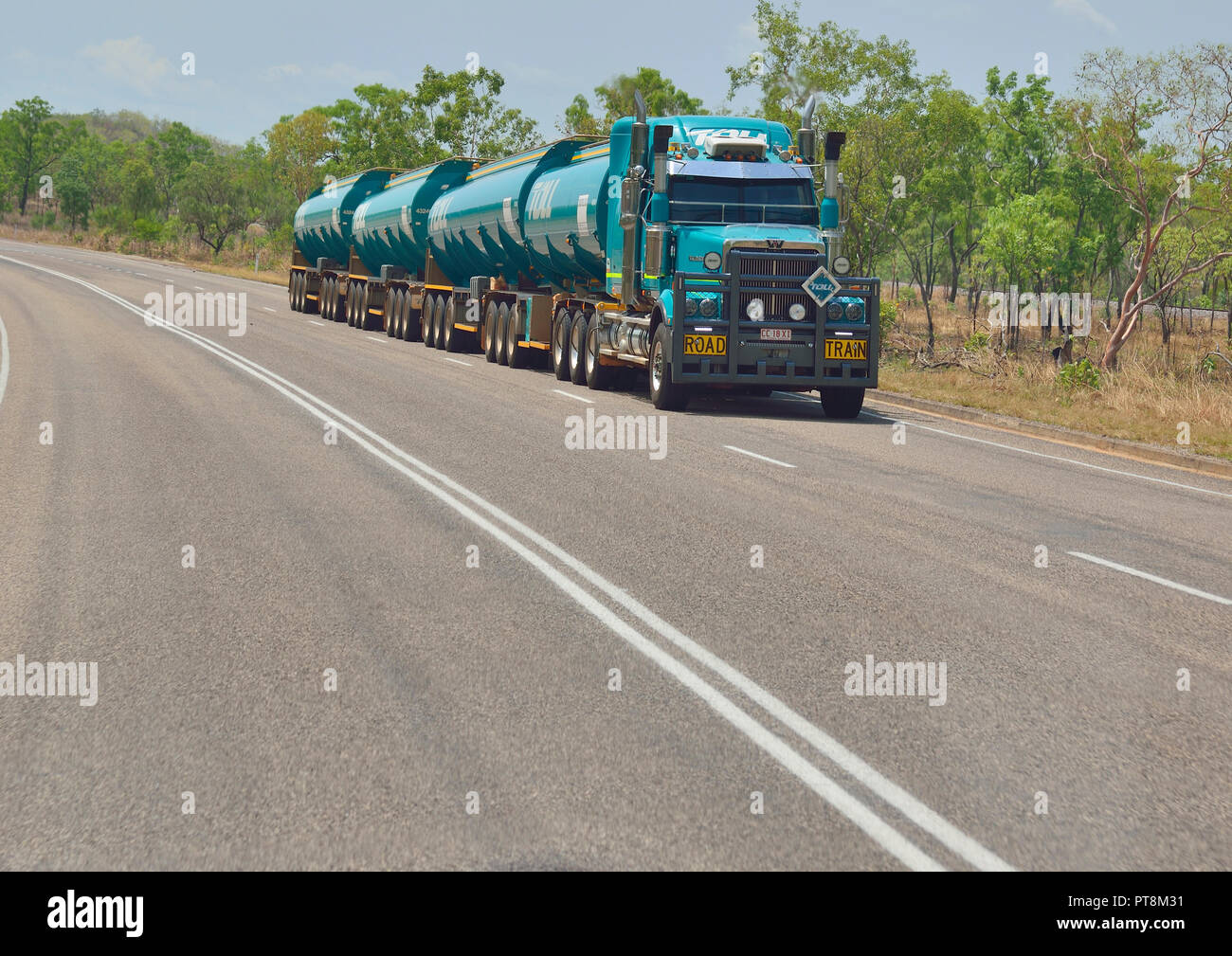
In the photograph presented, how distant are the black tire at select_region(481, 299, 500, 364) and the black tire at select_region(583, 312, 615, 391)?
5.73 metres

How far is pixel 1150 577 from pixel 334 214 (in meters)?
35.9

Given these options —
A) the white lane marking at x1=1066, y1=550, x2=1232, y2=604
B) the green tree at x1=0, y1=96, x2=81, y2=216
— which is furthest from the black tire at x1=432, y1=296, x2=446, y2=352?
the green tree at x1=0, y1=96, x2=81, y2=216

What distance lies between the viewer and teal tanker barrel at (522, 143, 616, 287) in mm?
21453

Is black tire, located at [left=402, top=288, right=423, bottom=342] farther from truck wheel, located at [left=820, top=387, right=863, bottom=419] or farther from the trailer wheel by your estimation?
truck wheel, located at [left=820, top=387, right=863, bottom=419]

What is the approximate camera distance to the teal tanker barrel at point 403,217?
108ft

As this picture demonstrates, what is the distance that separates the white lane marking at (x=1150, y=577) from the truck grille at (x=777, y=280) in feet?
31.8

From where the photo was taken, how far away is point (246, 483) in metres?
11.4

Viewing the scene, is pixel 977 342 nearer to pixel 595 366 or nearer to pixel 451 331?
pixel 595 366

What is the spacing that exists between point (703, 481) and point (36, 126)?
14101cm

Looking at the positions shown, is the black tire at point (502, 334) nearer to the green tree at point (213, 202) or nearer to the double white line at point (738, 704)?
the double white line at point (738, 704)

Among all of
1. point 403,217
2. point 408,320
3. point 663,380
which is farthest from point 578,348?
point 408,320

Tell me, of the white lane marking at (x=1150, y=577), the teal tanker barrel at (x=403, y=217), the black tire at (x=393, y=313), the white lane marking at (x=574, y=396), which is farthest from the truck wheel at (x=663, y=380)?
the black tire at (x=393, y=313)

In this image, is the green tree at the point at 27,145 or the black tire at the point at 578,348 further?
the green tree at the point at 27,145

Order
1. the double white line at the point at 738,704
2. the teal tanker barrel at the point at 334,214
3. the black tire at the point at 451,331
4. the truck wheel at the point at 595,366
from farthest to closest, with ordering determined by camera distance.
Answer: the teal tanker barrel at the point at 334,214 < the black tire at the point at 451,331 < the truck wheel at the point at 595,366 < the double white line at the point at 738,704
